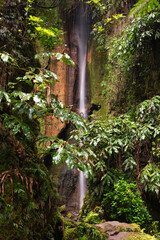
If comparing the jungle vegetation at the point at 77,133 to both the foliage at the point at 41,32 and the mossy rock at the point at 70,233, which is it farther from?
the mossy rock at the point at 70,233

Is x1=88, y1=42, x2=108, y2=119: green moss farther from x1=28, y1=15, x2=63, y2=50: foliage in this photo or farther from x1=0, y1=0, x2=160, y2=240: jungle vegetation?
x1=28, y1=15, x2=63, y2=50: foliage

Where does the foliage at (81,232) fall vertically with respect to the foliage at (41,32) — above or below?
below

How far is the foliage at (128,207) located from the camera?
4.06 m

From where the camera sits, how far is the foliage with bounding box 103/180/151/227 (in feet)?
13.3

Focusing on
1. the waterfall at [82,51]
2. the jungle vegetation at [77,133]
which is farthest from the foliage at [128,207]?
the waterfall at [82,51]

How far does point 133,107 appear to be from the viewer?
583cm

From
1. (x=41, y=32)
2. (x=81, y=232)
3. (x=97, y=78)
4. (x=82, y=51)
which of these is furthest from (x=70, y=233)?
(x=82, y=51)

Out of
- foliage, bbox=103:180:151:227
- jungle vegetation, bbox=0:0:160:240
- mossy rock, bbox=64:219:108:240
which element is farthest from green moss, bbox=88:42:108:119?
mossy rock, bbox=64:219:108:240

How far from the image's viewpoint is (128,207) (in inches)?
162

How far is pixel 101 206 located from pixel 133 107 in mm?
3077

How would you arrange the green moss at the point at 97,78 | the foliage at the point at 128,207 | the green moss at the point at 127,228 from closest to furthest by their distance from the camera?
1. the green moss at the point at 127,228
2. the foliage at the point at 128,207
3. the green moss at the point at 97,78

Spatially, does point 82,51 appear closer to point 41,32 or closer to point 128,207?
point 41,32

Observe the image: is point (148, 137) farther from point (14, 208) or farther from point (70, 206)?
point (70, 206)

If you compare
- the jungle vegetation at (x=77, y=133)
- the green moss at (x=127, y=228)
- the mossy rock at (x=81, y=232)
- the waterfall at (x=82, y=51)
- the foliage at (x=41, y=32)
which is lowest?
the green moss at (x=127, y=228)
